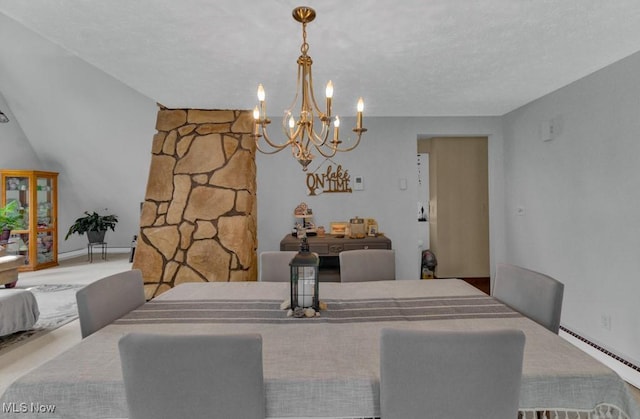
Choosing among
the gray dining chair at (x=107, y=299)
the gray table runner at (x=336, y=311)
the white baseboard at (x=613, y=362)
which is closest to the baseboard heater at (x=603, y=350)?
the white baseboard at (x=613, y=362)

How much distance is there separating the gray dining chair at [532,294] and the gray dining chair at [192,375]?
1.30m

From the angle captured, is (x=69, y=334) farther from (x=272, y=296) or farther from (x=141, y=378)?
(x=141, y=378)

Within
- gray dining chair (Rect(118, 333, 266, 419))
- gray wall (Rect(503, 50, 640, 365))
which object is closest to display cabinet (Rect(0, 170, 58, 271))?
gray dining chair (Rect(118, 333, 266, 419))

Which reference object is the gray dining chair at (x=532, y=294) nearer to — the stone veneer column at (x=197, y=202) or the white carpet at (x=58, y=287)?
the stone veneer column at (x=197, y=202)

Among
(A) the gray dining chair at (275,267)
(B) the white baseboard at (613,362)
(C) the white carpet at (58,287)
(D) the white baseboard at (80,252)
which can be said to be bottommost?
(B) the white baseboard at (613,362)

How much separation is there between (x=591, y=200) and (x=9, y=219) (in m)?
7.65

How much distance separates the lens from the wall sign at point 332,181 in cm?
A: 405

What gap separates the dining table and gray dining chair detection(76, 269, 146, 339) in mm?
68

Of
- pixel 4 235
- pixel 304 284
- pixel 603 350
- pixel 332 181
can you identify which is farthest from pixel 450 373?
pixel 4 235

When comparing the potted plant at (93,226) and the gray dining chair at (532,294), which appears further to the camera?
the potted plant at (93,226)

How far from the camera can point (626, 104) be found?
7.97 feet

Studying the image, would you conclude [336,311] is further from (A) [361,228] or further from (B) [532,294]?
(A) [361,228]

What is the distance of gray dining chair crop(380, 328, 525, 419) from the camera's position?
863 millimetres

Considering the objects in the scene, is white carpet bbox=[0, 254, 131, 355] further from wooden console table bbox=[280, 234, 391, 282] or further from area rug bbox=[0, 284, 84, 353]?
wooden console table bbox=[280, 234, 391, 282]
